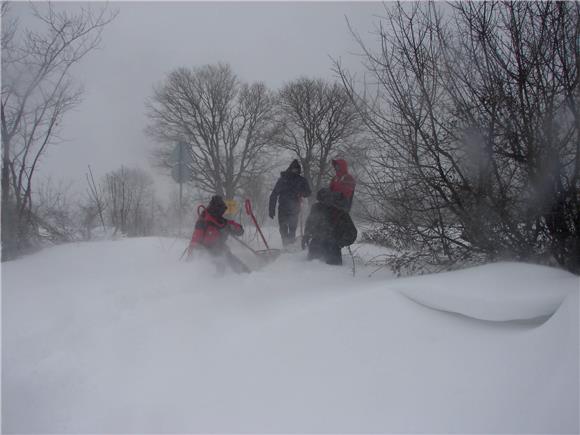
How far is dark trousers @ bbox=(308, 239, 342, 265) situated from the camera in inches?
187

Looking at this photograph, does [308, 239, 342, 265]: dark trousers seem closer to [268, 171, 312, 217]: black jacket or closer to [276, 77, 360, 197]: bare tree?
[268, 171, 312, 217]: black jacket

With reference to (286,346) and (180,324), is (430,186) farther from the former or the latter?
(180,324)

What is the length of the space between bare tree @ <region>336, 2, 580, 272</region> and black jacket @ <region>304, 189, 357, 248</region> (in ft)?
2.06

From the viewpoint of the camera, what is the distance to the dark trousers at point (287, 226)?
637 cm

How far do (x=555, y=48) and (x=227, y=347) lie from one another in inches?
145

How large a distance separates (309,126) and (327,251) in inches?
574

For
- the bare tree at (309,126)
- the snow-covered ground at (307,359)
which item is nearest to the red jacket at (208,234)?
the snow-covered ground at (307,359)

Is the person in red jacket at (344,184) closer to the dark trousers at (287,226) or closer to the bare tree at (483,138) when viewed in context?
the bare tree at (483,138)

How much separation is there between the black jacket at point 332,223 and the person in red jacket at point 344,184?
120 mm

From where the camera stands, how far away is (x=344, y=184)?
4.96m

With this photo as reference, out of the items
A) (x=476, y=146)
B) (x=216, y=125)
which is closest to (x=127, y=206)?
(x=216, y=125)

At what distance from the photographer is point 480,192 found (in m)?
3.44

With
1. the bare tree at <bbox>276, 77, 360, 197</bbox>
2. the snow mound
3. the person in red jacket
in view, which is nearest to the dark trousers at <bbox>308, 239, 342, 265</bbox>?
the person in red jacket

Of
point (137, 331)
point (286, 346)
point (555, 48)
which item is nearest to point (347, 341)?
point (286, 346)
